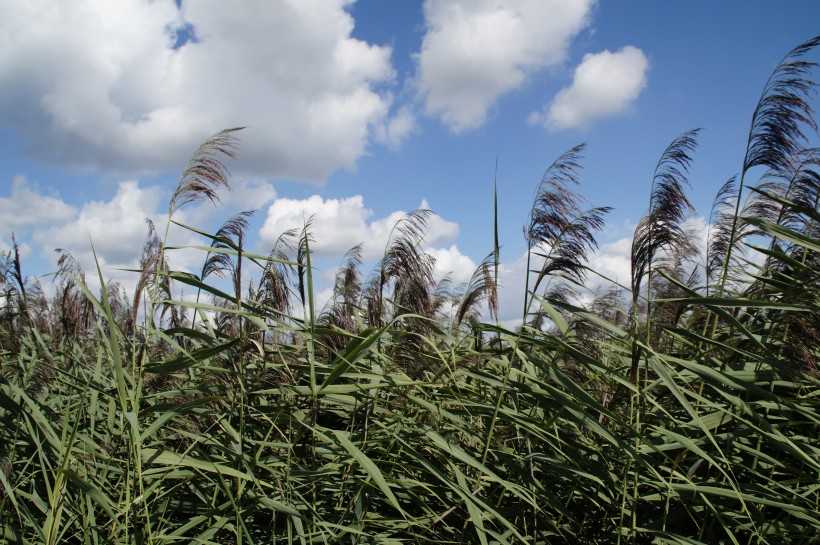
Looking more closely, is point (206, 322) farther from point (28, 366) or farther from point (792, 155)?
point (792, 155)

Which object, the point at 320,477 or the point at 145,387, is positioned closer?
the point at 320,477

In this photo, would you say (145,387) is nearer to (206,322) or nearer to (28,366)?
(206,322)

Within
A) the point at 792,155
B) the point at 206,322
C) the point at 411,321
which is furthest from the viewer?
the point at 411,321

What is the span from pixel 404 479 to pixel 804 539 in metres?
1.49

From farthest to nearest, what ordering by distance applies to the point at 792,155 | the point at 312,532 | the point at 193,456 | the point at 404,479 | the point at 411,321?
the point at 411,321
the point at 792,155
the point at 193,456
the point at 404,479
the point at 312,532

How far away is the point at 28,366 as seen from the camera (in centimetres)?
359

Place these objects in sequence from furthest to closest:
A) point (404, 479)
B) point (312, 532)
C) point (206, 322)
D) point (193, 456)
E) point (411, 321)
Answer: point (411, 321), point (206, 322), point (193, 456), point (404, 479), point (312, 532)

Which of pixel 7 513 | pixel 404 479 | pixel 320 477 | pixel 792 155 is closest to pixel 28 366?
pixel 7 513

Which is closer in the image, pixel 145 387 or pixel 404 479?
pixel 404 479

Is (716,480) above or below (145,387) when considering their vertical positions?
below

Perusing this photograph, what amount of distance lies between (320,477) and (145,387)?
4.32 feet

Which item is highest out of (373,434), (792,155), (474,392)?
(792,155)

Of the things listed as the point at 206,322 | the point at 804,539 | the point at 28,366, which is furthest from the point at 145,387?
the point at 804,539

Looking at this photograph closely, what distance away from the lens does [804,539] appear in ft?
7.51
